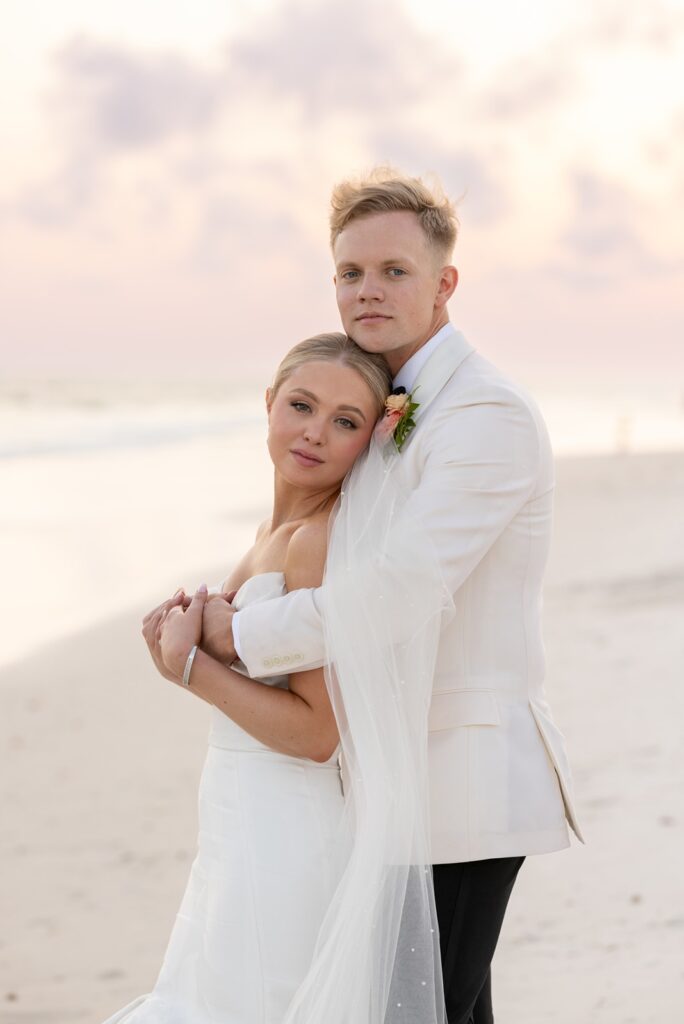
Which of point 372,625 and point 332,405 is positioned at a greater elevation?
point 332,405

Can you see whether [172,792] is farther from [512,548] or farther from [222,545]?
[222,545]

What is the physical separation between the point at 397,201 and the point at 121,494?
16798mm

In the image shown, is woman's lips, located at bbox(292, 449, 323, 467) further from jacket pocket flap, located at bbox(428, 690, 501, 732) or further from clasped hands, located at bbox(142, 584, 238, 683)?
jacket pocket flap, located at bbox(428, 690, 501, 732)

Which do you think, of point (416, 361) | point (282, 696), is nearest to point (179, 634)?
point (282, 696)

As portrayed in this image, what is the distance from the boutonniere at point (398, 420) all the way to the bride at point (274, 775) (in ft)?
0.23

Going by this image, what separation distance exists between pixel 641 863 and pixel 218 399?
4509cm

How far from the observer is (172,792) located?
671 cm

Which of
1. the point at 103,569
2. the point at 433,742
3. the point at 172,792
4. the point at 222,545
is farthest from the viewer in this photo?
the point at 222,545

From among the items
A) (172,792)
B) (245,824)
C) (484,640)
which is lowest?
(172,792)

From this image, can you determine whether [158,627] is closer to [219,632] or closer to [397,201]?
[219,632]

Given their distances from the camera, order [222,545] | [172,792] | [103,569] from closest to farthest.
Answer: [172,792]
[103,569]
[222,545]

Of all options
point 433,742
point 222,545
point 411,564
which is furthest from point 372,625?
point 222,545

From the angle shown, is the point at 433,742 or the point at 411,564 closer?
the point at 411,564

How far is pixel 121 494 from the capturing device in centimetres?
1939
